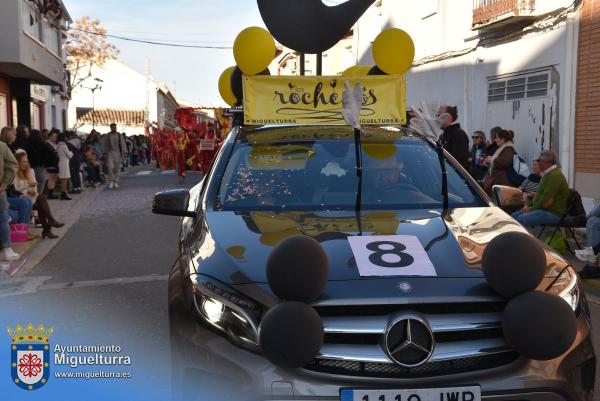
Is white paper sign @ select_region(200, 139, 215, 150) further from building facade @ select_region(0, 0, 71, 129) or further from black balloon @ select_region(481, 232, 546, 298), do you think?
black balloon @ select_region(481, 232, 546, 298)

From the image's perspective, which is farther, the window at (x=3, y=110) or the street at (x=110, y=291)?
the window at (x=3, y=110)

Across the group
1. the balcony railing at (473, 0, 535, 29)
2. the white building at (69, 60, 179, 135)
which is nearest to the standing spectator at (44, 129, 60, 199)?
the balcony railing at (473, 0, 535, 29)

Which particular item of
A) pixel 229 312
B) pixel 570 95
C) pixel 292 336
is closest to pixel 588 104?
pixel 570 95

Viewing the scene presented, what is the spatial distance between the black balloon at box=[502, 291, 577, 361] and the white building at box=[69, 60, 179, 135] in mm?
63687

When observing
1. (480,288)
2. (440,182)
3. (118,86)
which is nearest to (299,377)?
(480,288)

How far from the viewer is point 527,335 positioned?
2.50 meters

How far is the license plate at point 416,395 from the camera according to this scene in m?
2.45

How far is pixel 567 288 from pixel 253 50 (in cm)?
433

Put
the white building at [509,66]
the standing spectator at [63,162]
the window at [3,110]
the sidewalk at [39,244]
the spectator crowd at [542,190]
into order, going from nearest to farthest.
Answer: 1. the spectator crowd at [542,190]
2. the sidewalk at [39,244]
3. the white building at [509,66]
4. the standing spectator at [63,162]
5. the window at [3,110]

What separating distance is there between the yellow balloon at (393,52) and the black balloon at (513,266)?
145 inches

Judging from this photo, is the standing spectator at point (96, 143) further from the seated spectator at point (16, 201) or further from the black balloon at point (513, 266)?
the black balloon at point (513, 266)

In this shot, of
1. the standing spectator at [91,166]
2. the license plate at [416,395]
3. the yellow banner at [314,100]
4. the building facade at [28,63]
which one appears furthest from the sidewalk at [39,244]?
the license plate at [416,395]

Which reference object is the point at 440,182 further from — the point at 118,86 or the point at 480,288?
the point at 118,86

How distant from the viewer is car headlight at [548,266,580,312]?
9.14 feet
